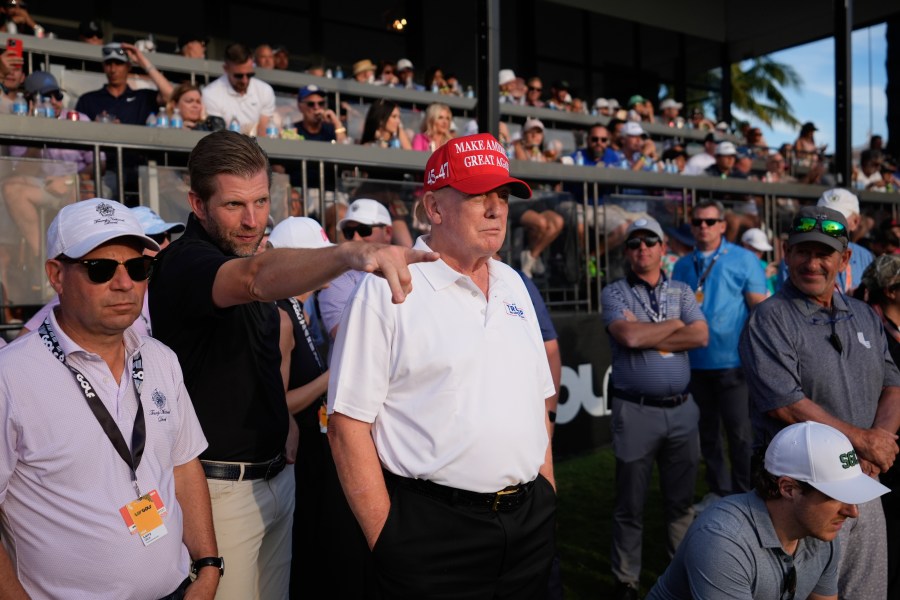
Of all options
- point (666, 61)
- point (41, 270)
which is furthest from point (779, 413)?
point (666, 61)

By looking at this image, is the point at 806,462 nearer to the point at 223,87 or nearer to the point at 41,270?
the point at 41,270

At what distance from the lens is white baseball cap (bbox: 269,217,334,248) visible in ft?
11.9

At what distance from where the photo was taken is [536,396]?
8.00 ft

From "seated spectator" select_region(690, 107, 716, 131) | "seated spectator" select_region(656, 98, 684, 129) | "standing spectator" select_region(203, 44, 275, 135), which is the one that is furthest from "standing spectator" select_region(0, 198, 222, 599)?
"seated spectator" select_region(690, 107, 716, 131)

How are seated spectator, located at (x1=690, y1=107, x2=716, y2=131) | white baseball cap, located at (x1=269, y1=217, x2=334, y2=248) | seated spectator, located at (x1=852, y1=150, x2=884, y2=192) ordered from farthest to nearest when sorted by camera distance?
seated spectator, located at (x1=690, y1=107, x2=716, y2=131), seated spectator, located at (x1=852, y1=150, x2=884, y2=192), white baseball cap, located at (x1=269, y1=217, x2=334, y2=248)

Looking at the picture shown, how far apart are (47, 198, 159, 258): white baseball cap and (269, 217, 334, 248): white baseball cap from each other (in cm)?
149

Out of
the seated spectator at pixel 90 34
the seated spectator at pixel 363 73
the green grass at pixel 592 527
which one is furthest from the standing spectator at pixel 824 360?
the seated spectator at pixel 90 34

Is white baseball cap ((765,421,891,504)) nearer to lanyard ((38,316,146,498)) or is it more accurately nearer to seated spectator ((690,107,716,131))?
lanyard ((38,316,146,498))

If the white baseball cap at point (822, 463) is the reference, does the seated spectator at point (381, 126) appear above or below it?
above

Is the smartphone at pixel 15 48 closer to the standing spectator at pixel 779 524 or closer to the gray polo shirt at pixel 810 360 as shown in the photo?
the gray polo shirt at pixel 810 360

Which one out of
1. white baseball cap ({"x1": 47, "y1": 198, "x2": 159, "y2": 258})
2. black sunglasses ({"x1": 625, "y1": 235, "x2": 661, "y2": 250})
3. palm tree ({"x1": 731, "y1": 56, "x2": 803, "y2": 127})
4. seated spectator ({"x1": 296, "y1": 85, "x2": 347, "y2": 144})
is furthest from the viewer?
palm tree ({"x1": 731, "y1": 56, "x2": 803, "y2": 127})

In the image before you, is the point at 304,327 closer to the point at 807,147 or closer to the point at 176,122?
the point at 176,122

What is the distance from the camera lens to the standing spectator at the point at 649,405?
4430 mm

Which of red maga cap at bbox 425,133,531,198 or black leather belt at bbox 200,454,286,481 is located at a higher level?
red maga cap at bbox 425,133,531,198
